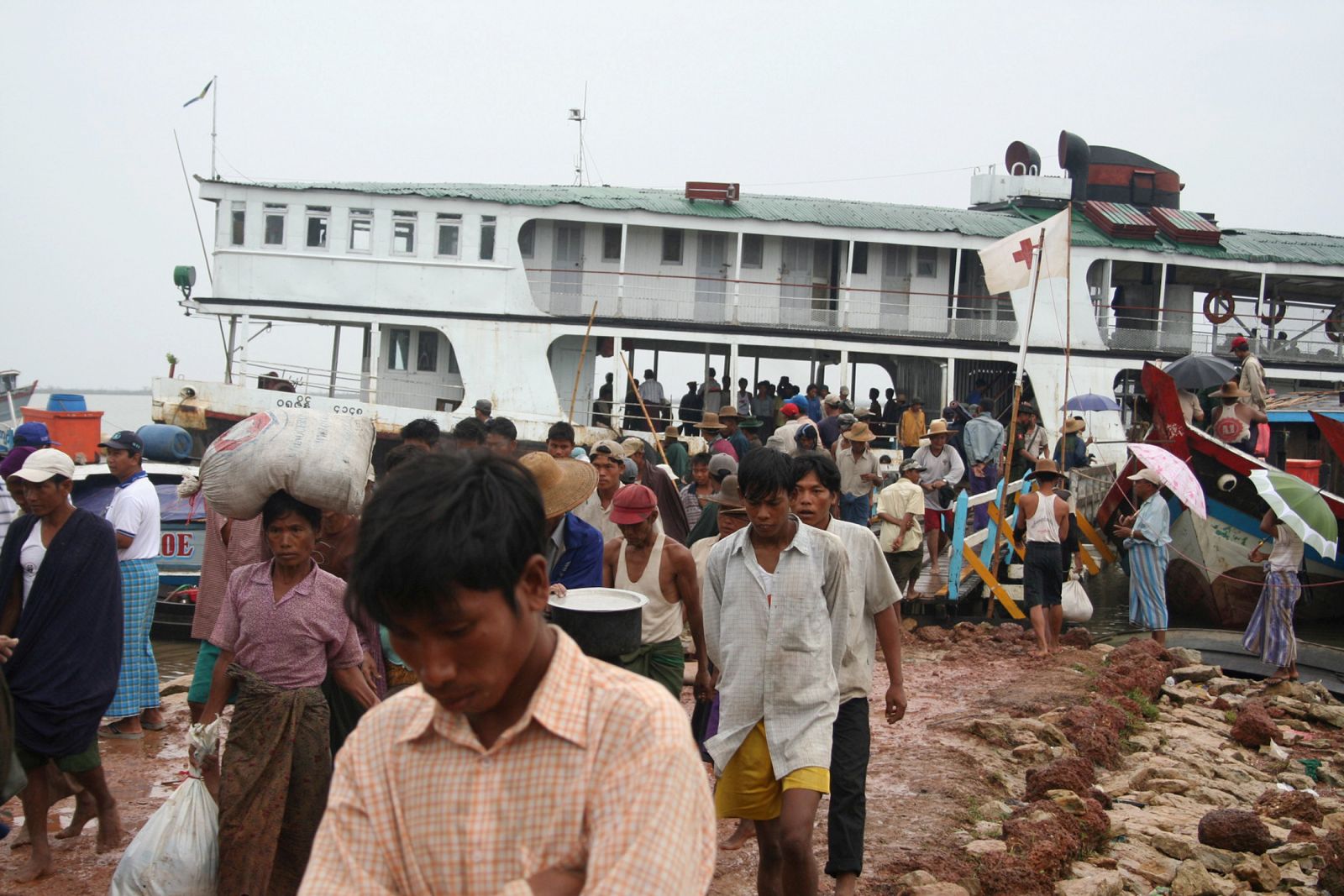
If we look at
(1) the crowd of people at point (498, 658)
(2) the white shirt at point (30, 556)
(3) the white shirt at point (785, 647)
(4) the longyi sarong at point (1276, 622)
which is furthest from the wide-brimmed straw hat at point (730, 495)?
(4) the longyi sarong at point (1276, 622)

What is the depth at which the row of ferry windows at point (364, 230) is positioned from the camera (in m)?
24.0

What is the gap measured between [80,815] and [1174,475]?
31.6ft

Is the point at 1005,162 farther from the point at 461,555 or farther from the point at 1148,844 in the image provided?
the point at 461,555

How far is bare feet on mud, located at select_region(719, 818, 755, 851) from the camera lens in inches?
223

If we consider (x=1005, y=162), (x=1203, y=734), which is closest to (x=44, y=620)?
(x=1203, y=734)

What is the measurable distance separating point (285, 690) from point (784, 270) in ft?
76.1

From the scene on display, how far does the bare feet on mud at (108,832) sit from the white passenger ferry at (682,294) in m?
16.4

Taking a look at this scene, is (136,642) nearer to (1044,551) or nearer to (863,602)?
(863,602)

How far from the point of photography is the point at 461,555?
5.34ft

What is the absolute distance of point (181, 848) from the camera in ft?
13.3

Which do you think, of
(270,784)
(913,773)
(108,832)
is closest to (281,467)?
(270,784)

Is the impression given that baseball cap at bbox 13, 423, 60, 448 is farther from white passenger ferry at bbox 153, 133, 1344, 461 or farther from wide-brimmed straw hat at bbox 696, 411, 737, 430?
white passenger ferry at bbox 153, 133, 1344, 461

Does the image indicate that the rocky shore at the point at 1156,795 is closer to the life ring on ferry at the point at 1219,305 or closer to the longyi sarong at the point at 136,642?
the longyi sarong at the point at 136,642

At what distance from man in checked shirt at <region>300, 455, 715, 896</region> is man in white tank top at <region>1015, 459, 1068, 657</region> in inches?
373
